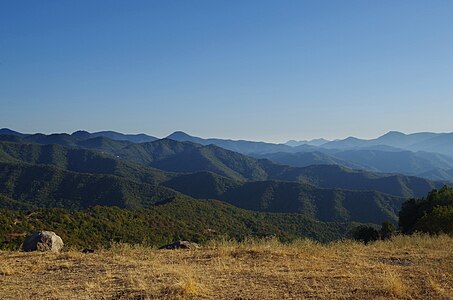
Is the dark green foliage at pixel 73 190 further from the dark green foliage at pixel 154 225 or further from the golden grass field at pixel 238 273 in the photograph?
the golden grass field at pixel 238 273

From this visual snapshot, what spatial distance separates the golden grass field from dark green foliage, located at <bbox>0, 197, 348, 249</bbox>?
3415 millimetres

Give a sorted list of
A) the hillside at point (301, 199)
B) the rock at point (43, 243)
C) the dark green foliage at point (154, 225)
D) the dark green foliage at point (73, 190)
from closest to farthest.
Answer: the rock at point (43, 243) < the dark green foliage at point (154, 225) < the dark green foliage at point (73, 190) < the hillside at point (301, 199)

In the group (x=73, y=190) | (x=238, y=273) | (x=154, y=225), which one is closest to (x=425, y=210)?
(x=154, y=225)

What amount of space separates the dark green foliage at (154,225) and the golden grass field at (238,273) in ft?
11.2

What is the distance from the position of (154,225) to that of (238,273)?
135 feet

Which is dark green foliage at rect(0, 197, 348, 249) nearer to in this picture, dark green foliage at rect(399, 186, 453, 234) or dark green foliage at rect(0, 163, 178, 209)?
dark green foliage at rect(399, 186, 453, 234)

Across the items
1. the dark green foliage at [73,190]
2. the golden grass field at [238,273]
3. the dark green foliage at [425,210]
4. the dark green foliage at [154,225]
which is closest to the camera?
the golden grass field at [238,273]

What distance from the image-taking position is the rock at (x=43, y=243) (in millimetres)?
13957

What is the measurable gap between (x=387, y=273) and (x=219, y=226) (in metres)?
56.0

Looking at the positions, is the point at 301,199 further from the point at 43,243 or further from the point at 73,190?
the point at 43,243

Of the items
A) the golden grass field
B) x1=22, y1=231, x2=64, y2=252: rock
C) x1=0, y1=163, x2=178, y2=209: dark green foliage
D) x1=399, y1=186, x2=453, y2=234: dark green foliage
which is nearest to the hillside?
x1=0, y1=163, x2=178, y2=209: dark green foliage

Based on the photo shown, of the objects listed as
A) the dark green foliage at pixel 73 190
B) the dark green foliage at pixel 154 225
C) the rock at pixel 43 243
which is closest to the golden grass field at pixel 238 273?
the rock at pixel 43 243

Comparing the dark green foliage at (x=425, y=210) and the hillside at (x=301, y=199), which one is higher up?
the dark green foliage at (x=425, y=210)

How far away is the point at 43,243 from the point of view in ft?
46.3
